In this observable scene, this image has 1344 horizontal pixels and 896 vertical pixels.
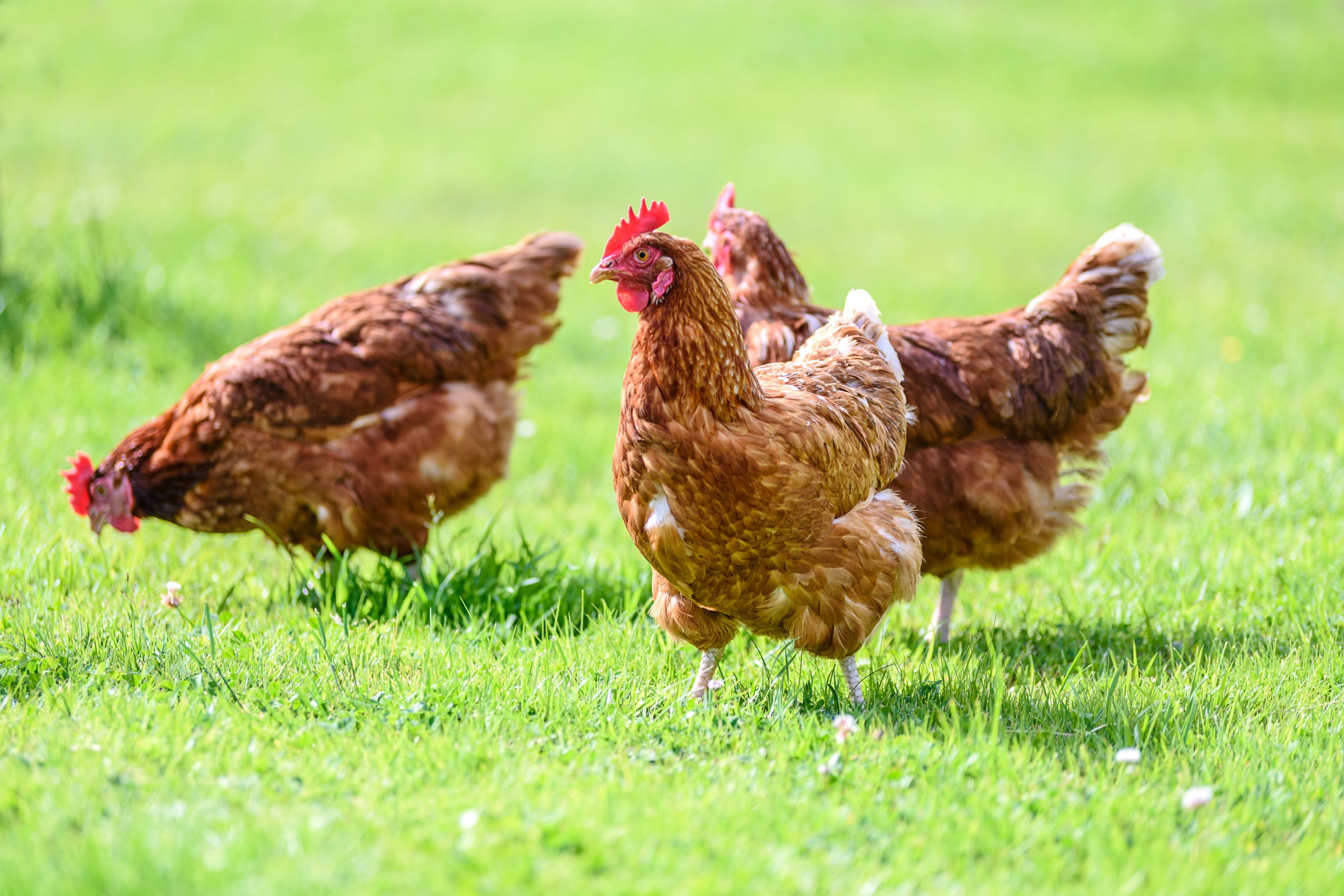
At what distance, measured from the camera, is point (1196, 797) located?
123 inches

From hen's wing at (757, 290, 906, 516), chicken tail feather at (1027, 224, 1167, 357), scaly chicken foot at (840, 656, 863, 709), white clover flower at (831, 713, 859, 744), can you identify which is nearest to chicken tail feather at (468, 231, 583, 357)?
hen's wing at (757, 290, 906, 516)

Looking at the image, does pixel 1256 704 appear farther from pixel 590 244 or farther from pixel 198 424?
pixel 590 244

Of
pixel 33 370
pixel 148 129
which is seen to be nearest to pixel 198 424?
pixel 33 370

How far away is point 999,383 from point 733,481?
175 centimetres

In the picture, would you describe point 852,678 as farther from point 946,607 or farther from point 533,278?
point 533,278

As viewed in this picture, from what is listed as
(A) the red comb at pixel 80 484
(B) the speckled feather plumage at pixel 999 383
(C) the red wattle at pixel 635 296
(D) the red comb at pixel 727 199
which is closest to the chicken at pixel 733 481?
(C) the red wattle at pixel 635 296

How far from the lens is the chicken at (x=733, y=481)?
141 inches

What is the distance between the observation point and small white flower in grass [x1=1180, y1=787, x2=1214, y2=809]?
312 centimetres

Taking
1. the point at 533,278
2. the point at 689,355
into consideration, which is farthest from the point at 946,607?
the point at 533,278

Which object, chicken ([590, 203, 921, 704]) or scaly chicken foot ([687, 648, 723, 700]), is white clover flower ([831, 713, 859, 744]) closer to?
chicken ([590, 203, 921, 704])

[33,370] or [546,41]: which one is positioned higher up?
[546,41]

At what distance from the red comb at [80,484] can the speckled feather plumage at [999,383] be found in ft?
9.56

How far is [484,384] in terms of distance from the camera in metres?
5.71

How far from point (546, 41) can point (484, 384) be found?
17.5 metres
